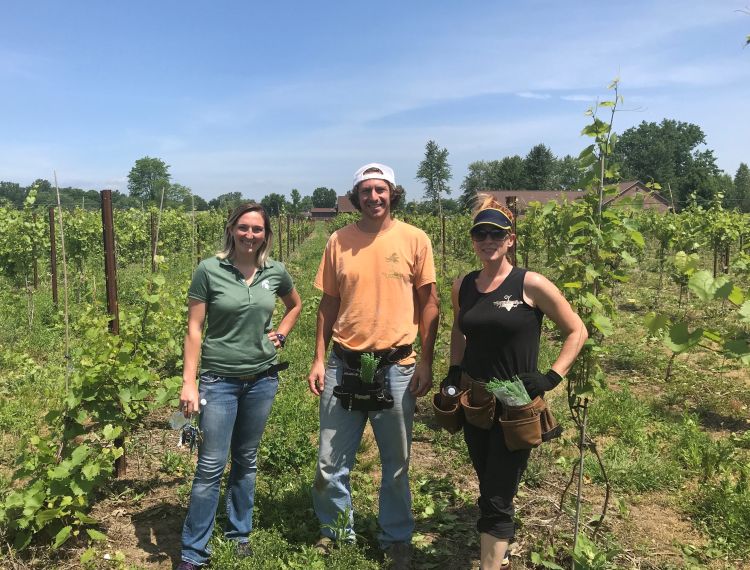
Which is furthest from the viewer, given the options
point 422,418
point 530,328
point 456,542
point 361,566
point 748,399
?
point 748,399

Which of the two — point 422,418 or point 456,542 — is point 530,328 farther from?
point 422,418

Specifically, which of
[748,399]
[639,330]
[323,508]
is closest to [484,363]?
[323,508]

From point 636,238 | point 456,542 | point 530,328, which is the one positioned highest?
point 636,238

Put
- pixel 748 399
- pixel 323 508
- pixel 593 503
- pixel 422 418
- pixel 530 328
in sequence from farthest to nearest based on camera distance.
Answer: pixel 748 399 < pixel 422 418 < pixel 593 503 < pixel 323 508 < pixel 530 328

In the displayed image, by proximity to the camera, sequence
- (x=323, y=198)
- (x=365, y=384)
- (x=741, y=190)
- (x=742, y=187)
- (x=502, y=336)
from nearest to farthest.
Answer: (x=502, y=336)
(x=365, y=384)
(x=741, y=190)
(x=742, y=187)
(x=323, y=198)

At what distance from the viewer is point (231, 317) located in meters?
2.62

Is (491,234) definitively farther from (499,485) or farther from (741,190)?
(741,190)

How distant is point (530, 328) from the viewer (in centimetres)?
230

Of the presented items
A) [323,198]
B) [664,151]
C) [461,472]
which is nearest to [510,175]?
[664,151]

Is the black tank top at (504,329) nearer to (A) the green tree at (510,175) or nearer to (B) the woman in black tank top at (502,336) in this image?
(B) the woman in black tank top at (502,336)

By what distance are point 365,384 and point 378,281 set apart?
0.51m

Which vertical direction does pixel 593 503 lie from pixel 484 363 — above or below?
below

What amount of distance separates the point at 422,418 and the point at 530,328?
9.81 feet

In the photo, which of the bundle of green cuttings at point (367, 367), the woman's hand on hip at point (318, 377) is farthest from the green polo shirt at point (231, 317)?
the bundle of green cuttings at point (367, 367)
